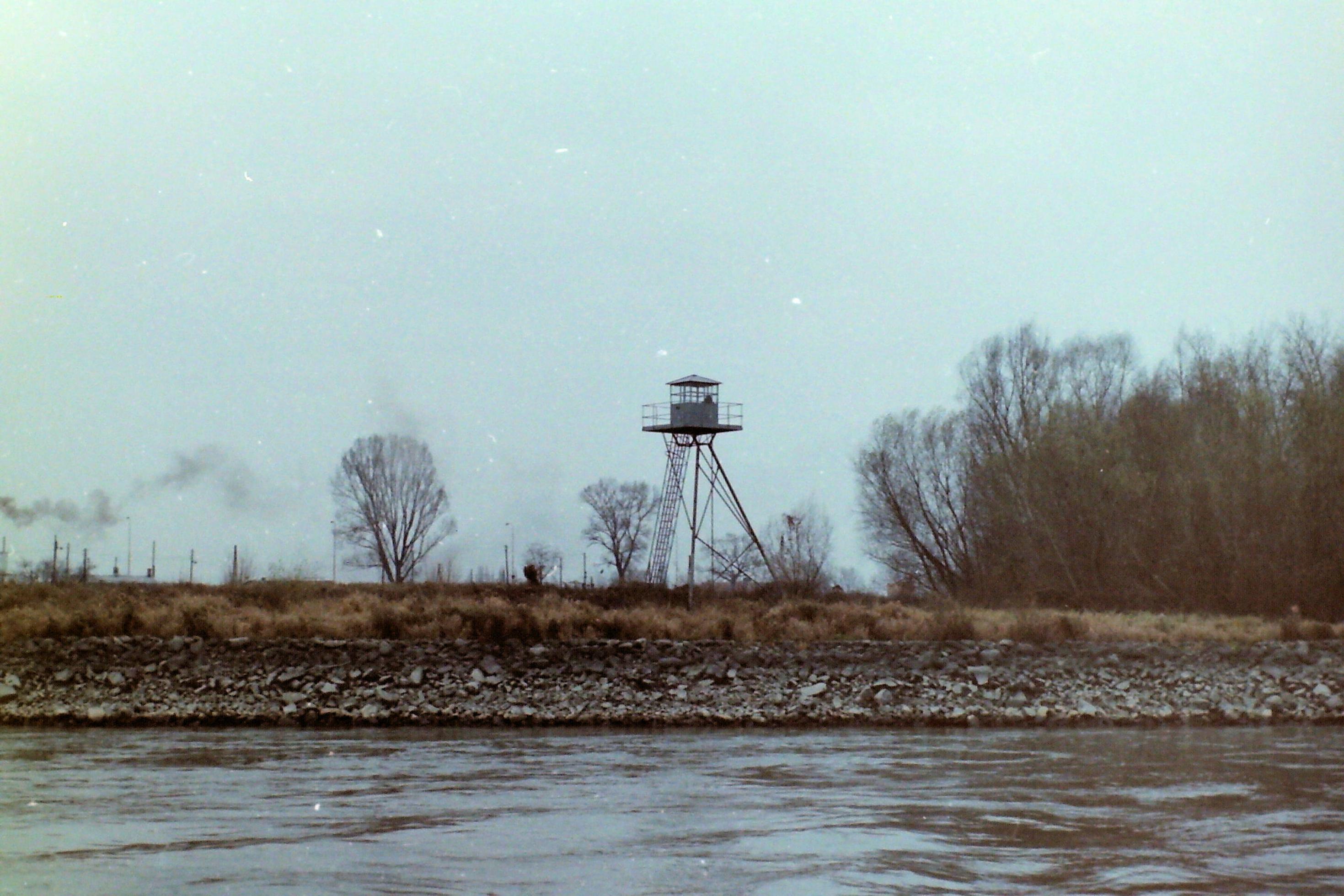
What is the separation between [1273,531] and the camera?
139 feet

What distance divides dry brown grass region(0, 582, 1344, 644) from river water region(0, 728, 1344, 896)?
8.03 meters

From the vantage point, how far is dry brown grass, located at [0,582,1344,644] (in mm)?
29375

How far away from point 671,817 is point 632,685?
47.0 feet

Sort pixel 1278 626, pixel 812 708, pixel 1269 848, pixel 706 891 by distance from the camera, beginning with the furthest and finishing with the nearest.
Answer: pixel 1278 626, pixel 812 708, pixel 1269 848, pixel 706 891

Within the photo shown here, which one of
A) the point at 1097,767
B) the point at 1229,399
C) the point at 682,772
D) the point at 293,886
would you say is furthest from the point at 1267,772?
the point at 1229,399

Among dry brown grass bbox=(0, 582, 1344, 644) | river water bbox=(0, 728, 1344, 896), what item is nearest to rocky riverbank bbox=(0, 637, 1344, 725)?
dry brown grass bbox=(0, 582, 1344, 644)

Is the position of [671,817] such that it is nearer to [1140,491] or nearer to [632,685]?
[632,685]

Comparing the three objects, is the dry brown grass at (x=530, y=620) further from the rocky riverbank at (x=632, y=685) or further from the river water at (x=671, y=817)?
the river water at (x=671, y=817)

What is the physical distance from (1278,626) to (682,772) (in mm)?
23075

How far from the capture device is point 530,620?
2933 centimetres

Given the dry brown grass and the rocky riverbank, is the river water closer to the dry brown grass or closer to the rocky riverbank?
the rocky riverbank

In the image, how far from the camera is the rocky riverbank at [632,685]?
85.5ft

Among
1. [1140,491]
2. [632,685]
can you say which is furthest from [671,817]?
[1140,491]

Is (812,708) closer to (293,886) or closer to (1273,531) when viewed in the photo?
(293,886)
